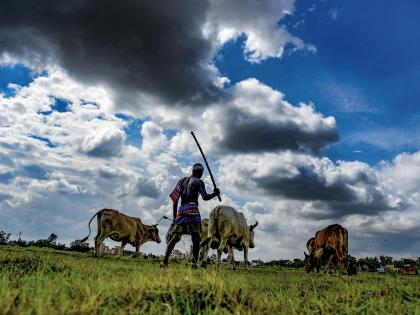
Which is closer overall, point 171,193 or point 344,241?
point 171,193

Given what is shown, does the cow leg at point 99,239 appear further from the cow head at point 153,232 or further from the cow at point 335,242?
the cow at point 335,242

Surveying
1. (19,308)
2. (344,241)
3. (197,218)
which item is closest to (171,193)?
(197,218)

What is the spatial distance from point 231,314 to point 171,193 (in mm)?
6654

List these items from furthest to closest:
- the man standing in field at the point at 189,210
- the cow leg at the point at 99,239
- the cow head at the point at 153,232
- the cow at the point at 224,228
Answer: the cow head at the point at 153,232 → the cow leg at the point at 99,239 → the cow at the point at 224,228 → the man standing in field at the point at 189,210

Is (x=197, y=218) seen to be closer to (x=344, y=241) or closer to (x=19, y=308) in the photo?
(x=19, y=308)

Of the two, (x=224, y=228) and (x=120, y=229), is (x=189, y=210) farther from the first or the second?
(x=120, y=229)

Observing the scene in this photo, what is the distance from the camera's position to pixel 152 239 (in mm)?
25656

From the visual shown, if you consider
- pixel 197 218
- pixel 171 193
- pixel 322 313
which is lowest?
pixel 322 313

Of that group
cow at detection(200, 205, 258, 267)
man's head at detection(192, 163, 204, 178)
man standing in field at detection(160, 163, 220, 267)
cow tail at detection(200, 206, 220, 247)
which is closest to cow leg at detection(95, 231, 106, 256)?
cow at detection(200, 205, 258, 267)

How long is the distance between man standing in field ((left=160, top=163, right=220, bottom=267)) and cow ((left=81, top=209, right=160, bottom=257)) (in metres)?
10.1

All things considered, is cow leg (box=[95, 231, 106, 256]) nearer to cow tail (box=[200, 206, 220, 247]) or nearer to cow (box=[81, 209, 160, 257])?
cow (box=[81, 209, 160, 257])

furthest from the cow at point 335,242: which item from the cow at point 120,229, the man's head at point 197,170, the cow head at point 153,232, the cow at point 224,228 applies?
the cow head at point 153,232

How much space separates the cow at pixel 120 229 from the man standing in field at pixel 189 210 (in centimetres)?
1009

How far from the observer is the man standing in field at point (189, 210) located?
935cm
